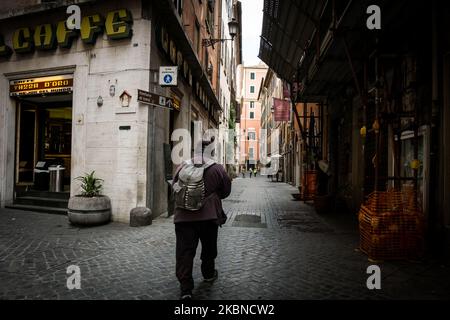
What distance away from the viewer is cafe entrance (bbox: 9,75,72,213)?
10.3 meters

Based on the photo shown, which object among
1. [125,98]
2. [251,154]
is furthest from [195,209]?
[251,154]

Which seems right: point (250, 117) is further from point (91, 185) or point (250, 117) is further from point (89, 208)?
point (89, 208)

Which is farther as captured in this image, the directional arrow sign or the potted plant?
the directional arrow sign

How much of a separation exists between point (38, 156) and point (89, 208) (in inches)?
212

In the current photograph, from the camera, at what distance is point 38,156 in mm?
12086

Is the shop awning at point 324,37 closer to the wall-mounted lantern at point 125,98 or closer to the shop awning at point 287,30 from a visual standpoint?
the shop awning at point 287,30

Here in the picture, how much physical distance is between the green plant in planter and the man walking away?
5.03 meters

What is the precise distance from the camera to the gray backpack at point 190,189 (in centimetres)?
398

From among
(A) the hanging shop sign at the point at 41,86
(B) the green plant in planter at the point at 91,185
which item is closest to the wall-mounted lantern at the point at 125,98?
(B) the green plant in planter at the point at 91,185

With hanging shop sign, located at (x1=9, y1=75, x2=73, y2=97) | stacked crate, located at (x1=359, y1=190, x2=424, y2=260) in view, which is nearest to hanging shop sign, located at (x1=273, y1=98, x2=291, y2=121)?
hanging shop sign, located at (x1=9, y1=75, x2=73, y2=97)

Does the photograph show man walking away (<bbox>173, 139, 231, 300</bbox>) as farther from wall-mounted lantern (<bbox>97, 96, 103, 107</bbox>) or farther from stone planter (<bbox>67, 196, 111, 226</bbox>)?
wall-mounted lantern (<bbox>97, 96, 103, 107</bbox>)

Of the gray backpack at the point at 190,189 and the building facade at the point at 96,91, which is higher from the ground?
the building facade at the point at 96,91

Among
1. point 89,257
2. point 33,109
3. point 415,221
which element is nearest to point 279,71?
point 33,109

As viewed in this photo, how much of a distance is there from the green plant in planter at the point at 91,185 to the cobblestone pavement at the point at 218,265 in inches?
34.5
